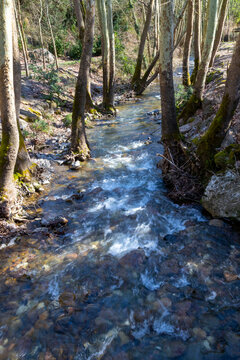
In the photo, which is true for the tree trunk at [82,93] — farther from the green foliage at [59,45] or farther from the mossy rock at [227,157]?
the green foliage at [59,45]

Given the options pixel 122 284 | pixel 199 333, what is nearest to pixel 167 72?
pixel 122 284

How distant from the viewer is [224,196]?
184 inches

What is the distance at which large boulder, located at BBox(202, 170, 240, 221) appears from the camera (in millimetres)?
4509

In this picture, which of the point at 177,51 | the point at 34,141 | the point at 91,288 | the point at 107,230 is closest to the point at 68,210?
the point at 107,230

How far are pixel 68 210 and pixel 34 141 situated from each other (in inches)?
178

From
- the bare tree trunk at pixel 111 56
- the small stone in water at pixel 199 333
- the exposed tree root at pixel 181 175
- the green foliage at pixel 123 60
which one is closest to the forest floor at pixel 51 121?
the exposed tree root at pixel 181 175

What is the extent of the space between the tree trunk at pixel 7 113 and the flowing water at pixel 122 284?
3.05 ft

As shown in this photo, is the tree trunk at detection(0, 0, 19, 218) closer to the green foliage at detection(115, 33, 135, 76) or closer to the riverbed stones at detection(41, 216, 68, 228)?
the riverbed stones at detection(41, 216, 68, 228)

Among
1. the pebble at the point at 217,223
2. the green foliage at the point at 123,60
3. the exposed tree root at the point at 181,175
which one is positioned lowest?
the pebble at the point at 217,223

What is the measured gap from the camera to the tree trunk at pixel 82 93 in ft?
22.8

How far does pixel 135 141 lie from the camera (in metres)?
9.91

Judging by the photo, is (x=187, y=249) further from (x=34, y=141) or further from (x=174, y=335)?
(x=34, y=141)

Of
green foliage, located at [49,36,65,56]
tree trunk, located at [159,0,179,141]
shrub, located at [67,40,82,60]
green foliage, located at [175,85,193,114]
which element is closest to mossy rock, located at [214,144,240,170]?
tree trunk, located at [159,0,179,141]

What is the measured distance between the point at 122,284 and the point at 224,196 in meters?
2.56
